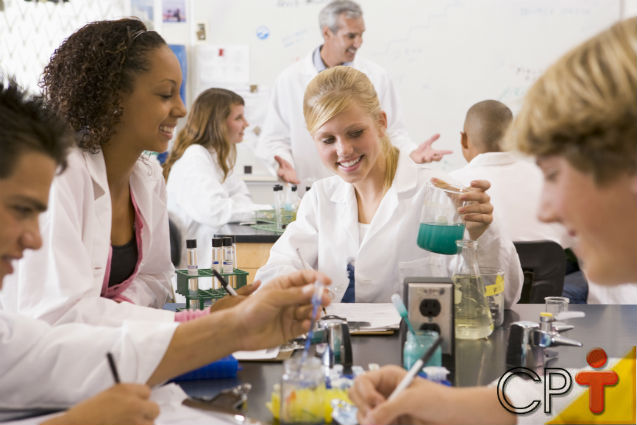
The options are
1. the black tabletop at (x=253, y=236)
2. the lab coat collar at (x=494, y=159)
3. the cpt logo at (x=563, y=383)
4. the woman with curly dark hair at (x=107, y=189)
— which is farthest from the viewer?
the black tabletop at (x=253, y=236)

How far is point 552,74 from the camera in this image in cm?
87

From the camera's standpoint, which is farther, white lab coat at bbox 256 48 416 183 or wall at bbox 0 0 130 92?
wall at bbox 0 0 130 92

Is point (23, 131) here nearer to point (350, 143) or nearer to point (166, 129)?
point (166, 129)

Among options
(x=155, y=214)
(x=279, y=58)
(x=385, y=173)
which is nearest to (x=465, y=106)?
(x=279, y=58)

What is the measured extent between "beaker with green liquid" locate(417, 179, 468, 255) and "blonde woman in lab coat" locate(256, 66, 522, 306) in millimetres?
248

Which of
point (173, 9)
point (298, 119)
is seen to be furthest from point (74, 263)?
point (173, 9)

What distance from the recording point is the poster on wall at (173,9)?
5.18 metres

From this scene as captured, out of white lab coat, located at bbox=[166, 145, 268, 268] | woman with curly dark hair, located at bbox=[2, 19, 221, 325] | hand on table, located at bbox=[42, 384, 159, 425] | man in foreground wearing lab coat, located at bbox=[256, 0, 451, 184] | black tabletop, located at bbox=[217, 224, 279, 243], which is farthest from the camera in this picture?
man in foreground wearing lab coat, located at bbox=[256, 0, 451, 184]

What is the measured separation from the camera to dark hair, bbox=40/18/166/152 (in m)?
1.80

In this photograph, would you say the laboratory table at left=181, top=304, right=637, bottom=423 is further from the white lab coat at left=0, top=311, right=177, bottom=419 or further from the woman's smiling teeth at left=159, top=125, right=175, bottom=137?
the woman's smiling teeth at left=159, top=125, right=175, bottom=137

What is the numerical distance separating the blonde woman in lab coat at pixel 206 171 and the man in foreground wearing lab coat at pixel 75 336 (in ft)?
7.48

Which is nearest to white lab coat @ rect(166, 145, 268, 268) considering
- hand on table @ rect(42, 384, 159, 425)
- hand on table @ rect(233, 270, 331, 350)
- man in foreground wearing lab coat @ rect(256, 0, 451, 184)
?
man in foreground wearing lab coat @ rect(256, 0, 451, 184)

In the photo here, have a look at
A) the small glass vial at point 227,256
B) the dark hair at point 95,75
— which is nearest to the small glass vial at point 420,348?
the small glass vial at point 227,256

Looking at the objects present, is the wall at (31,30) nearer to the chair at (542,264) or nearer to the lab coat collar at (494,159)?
the lab coat collar at (494,159)
